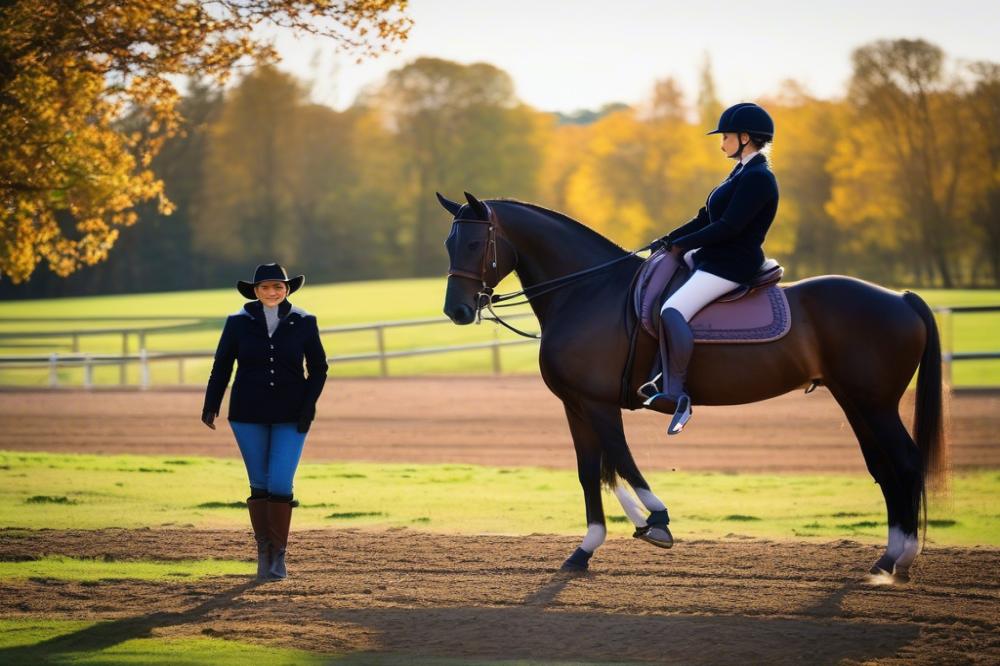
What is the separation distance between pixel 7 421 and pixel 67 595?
1338 cm

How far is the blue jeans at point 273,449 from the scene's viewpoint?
740cm

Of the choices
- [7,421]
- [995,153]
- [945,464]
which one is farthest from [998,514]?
[995,153]

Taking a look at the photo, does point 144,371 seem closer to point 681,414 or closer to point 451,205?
point 451,205

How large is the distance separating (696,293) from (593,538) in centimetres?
169

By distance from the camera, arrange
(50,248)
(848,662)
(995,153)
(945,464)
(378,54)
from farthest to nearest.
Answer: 1. (995,153)
2. (50,248)
3. (378,54)
4. (945,464)
5. (848,662)

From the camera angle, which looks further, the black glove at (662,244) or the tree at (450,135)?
the tree at (450,135)

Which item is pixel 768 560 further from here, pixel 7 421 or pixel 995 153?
pixel 995 153

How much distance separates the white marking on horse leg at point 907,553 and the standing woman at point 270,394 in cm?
366

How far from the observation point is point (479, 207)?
769cm

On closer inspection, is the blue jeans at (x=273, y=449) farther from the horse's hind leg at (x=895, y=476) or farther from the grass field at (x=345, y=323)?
the grass field at (x=345, y=323)

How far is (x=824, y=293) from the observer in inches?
303

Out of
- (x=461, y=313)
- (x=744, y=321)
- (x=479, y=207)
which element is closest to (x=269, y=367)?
(x=461, y=313)

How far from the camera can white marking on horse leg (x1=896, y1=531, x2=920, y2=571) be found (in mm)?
7301

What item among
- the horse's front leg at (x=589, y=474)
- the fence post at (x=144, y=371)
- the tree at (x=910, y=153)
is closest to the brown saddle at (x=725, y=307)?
the horse's front leg at (x=589, y=474)
